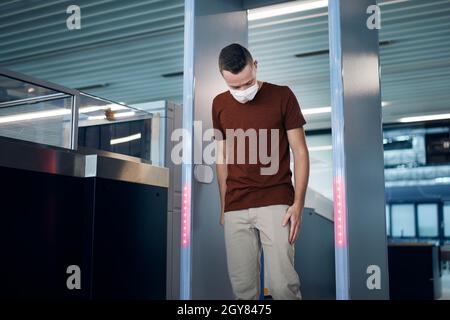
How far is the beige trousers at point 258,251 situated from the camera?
2342 mm

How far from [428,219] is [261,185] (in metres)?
15.4

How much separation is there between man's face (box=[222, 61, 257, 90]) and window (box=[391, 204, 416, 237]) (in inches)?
Result: 603

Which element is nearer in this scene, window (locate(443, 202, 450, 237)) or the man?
the man

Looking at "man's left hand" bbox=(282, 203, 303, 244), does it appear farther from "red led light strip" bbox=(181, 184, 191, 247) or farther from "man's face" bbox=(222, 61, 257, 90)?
"red led light strip" bbox=(181, 184, 191, 247)

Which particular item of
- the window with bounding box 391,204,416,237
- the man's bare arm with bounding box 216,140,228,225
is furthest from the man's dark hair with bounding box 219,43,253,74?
the window with bounding box 391,204,416,237

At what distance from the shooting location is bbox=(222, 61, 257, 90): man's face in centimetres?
253

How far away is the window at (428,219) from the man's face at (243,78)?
1514 centimetres

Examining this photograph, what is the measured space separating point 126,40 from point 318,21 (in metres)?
2.65

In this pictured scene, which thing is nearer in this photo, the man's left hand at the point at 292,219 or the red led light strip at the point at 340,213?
the man's left hand at the point at 292,219

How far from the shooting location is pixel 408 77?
28.2ft

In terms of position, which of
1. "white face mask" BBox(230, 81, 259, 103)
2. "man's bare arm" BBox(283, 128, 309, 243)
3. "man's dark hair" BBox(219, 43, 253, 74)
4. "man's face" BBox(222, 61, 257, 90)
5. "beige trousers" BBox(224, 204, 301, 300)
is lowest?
"beige trousers" BBox(224, 204, 301, 300)

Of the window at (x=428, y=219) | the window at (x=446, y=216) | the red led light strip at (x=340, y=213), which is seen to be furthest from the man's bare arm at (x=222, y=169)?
the window at (x=428, y=219)

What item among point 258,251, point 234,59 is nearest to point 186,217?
point 258,251

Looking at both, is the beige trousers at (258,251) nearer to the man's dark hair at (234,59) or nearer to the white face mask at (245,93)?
the white face mask at (245,93)
